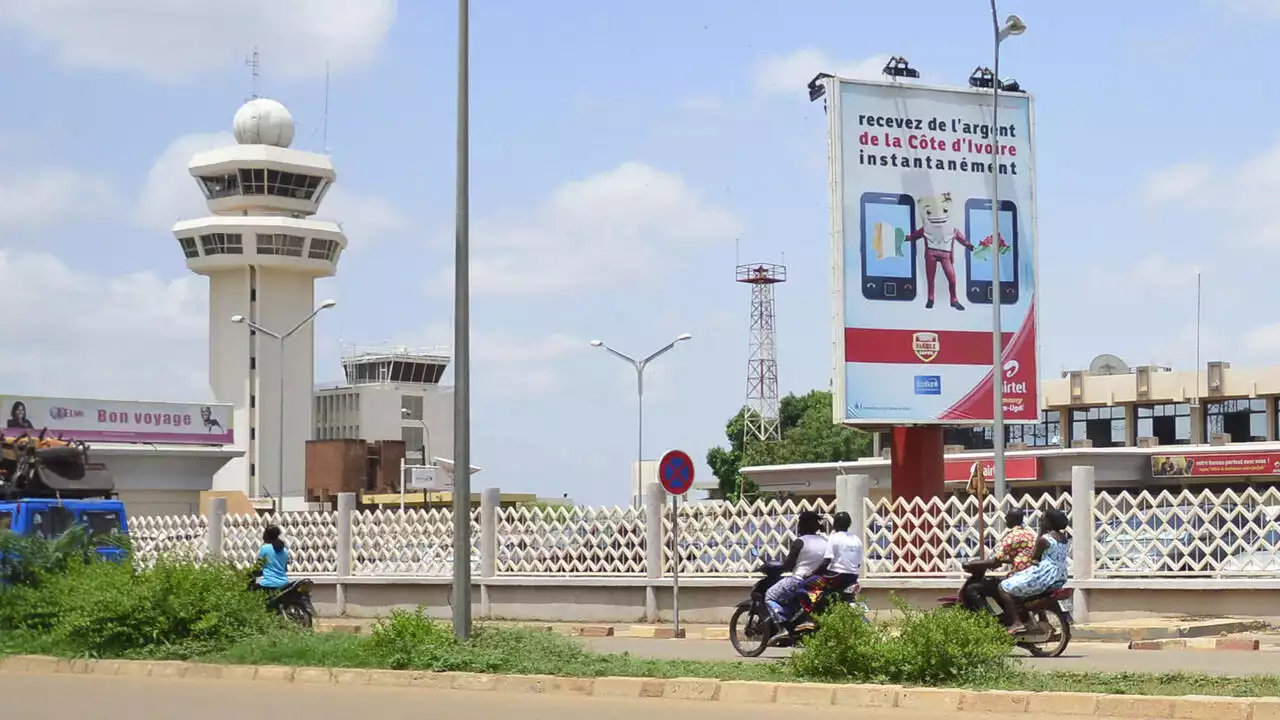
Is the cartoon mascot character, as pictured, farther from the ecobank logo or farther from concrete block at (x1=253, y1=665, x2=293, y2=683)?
concrete block at (x1=253, y1=665, x2=293, y2=683)

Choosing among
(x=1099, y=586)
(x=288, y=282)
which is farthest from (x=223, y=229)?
(x=1099, y=586)

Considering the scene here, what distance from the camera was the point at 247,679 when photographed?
46.5ft

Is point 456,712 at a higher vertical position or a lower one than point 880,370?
lower

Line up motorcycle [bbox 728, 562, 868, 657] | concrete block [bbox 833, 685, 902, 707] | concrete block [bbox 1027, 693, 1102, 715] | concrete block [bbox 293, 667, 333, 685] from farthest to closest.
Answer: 1. motorcycle [bbox 728, 562, 868, 657]
2. concrete block [bbox 293, 667, 333, 685]
3. concrete block [bbox 833, 685, 902, 707]
4. concrete block [bbox 1027, 693, 1102, 715]

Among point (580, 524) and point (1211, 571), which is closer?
point (1211, 571)

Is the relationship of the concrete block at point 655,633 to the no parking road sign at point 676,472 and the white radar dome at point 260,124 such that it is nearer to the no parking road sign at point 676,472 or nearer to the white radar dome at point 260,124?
the no parking road sign at point 676,472

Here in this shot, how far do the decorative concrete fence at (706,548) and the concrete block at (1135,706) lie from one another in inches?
231

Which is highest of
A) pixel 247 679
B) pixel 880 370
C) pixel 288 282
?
pixel 288 282

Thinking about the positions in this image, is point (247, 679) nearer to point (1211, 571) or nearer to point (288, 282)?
point (1211, 571)

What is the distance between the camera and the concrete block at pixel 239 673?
14.2 m

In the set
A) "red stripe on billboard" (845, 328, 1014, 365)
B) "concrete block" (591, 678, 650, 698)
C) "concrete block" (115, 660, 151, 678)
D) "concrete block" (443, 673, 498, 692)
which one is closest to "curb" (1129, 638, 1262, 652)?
"concrete block" (591, 678, 650, 698)

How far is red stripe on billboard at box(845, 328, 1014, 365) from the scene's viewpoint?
2483 cm

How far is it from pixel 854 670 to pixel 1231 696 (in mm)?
2621

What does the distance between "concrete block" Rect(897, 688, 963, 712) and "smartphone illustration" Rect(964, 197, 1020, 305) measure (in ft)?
49.8
